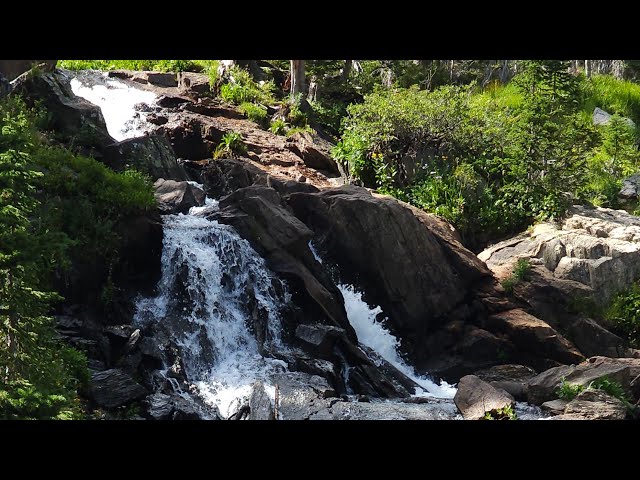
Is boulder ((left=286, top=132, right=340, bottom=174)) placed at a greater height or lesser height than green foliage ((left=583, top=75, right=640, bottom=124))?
lesser

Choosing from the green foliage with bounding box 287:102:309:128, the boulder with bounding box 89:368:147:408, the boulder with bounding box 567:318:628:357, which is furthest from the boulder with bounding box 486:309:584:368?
the green foliage with bounding box 287:102:309:128

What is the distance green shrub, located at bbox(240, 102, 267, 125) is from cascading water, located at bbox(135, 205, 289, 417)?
628cm

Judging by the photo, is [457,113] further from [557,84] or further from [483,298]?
[483,298]

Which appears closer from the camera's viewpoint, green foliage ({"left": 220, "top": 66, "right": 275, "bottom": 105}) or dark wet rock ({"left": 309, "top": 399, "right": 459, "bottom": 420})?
dark wet rock ({"left": 309, "top": 399, "right": 459, "bottom": 420})

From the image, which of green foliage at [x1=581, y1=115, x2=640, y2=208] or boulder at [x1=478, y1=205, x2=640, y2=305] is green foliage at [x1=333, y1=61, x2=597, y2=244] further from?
green foliage at [x1=581, y1=115, x2=640, y2=208]

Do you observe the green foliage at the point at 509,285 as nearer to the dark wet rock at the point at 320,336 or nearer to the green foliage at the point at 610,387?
the green foliage at the point at 610,387

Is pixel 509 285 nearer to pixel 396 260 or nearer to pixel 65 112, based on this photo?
pixel 396 260

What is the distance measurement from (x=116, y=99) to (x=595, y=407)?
12.8m

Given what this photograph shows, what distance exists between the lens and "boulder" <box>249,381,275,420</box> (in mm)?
8273

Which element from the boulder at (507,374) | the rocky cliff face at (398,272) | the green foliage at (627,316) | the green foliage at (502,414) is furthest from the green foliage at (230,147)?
the green foliage at (502,414)

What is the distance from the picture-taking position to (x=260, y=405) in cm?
843

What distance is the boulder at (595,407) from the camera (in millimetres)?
9094

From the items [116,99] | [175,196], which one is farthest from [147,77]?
[175,196]
